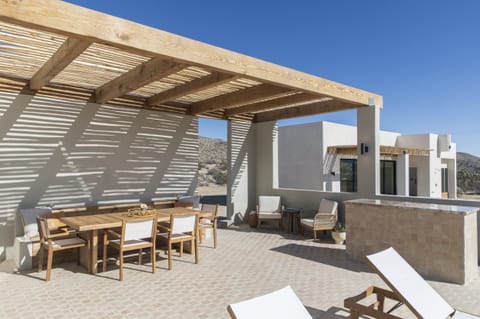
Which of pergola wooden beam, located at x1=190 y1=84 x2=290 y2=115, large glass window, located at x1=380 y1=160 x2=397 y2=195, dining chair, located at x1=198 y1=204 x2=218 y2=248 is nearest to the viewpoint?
pergola wooden beam, located at x1=190 y1=84 x2=290 y2=115

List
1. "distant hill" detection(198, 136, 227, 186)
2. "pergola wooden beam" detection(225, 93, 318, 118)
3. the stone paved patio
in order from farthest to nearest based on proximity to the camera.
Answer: "distant hill" detection(198, 136, 227, 186), "pergola wooden beam" detection(225, 93, 318, 118), the stone paved patio

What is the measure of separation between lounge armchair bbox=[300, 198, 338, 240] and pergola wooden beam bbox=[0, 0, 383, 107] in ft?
10.8

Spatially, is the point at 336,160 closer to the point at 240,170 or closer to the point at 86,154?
the point at 240,170

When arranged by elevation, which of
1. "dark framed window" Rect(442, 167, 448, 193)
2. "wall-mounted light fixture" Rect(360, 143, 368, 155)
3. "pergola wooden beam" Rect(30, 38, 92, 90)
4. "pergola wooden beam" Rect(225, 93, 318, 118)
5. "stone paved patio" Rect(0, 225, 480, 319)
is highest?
"pergola wooden beam" Rect(225, 93, 318, 118)

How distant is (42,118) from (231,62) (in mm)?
4419

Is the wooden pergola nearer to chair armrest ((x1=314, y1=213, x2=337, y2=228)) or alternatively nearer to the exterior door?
chair armrest ((x1=314, y1=213, x2=337, y2=228))

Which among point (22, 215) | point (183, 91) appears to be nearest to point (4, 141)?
point (22, 215)

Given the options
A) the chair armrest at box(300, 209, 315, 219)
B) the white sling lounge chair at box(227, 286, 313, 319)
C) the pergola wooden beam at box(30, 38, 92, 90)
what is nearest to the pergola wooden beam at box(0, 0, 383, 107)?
the pergola wooden beam at box(30, 38, 92, 90)

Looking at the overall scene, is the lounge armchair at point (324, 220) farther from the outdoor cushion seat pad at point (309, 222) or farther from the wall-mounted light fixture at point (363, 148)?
the wall-mounted light fixture at point (363, 148)

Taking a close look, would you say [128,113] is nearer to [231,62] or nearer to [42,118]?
[42,118]

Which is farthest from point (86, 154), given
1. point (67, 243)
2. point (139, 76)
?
point (139, 76)

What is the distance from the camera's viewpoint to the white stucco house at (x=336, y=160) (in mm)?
13422

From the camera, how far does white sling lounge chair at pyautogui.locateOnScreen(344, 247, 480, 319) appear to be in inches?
127

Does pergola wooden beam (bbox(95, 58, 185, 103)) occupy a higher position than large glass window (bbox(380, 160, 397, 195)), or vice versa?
pergola wooden beam (bbox(95, 58, 185, 103))
